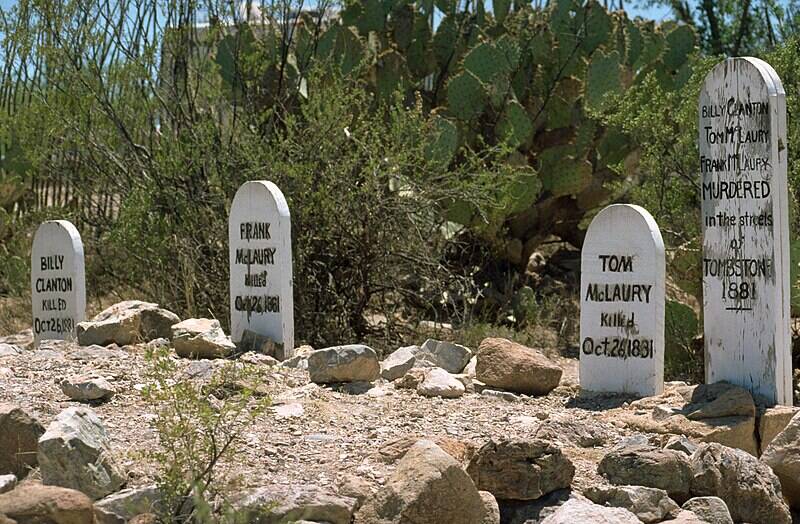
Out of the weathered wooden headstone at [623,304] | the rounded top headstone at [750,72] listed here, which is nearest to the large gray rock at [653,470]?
the weathered wooden headstone at [623,304]

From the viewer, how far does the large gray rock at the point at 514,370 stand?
706 cm

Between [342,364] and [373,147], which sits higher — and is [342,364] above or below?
below

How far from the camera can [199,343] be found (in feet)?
25.2

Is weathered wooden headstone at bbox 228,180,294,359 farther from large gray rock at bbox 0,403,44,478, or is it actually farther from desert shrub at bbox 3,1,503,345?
large gray rock at bbox 0,403,44,478

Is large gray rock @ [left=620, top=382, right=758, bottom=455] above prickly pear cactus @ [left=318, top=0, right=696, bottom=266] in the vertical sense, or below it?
below

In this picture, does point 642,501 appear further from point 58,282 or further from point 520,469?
point 58,282

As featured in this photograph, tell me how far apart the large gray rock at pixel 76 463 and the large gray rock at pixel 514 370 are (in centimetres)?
266

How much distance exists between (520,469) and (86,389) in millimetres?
2282

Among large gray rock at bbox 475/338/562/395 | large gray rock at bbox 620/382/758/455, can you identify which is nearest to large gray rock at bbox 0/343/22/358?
large gray rock at bbox 475/338/562/395

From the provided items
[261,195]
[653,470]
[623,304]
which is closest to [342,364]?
[623,304]

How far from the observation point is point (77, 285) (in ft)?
29.7

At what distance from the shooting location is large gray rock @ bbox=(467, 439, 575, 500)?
503 cm

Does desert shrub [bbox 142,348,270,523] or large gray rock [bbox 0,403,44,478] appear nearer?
desert shrub [bbox 142,348,270,523]

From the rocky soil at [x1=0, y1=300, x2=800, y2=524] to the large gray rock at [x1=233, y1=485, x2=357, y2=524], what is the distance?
0.05 feet
